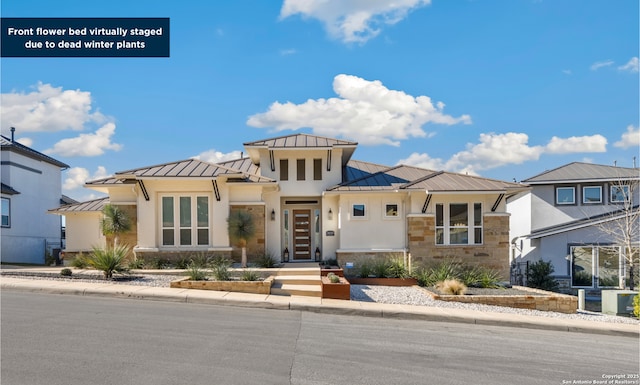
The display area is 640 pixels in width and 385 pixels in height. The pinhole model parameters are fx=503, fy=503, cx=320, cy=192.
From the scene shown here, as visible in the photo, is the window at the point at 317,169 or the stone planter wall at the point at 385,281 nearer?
A: the stone planter wall at the point at 385,281

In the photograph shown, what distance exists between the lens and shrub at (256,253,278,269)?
17.8 m

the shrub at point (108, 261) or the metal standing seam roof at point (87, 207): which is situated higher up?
the metal standing seam roof at point (87, 207)

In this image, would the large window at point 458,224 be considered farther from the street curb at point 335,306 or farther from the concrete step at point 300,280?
the street curb at point 335,306

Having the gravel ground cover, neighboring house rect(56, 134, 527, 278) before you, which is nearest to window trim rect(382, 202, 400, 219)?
neighboring house rect(56, 134, 527, 278)

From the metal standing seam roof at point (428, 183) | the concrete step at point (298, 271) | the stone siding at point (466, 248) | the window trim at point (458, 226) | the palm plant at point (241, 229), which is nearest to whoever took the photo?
the concrete step at point (298, 271)

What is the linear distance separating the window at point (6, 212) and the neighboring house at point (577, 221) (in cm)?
2570

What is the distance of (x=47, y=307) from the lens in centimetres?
1112

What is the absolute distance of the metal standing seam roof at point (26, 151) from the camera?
2625cm

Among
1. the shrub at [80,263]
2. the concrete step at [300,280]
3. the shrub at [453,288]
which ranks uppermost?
the shrub at [80,263]

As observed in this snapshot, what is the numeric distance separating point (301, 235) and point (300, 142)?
3.87 meters

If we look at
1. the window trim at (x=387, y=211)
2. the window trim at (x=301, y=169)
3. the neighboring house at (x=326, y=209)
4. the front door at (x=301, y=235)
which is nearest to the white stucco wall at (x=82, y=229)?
the neighboring house at (x=326, y=209)

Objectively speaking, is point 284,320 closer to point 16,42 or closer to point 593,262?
point 16,42

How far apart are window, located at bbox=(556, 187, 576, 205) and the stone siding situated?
26.0ft

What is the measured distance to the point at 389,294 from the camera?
1538 centimetres
